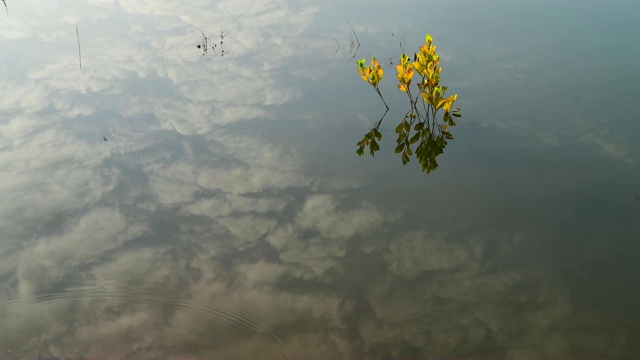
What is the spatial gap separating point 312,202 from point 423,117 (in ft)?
3.09

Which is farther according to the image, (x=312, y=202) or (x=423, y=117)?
(x=423, y=117)

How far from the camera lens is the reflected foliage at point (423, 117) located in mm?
3107

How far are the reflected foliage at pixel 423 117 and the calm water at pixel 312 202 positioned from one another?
61 millimetres

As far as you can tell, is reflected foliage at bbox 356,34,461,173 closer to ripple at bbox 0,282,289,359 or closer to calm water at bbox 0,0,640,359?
calm water at bbox 0,0,640,359

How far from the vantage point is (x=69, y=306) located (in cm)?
227

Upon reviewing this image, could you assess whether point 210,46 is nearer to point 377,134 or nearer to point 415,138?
point 377,134

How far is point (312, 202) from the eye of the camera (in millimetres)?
2793

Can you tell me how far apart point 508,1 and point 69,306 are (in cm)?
431

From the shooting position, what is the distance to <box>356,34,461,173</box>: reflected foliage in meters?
3.11

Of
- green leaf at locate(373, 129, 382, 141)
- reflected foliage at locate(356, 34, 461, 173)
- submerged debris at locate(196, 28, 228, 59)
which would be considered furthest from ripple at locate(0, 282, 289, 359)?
submerged debris at locate(196, 28, 228, 59)

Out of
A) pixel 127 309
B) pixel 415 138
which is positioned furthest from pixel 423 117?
pixel 127 309

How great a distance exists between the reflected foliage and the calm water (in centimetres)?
6

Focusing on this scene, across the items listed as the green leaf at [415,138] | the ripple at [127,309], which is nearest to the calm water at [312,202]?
the ripple at [127,309]

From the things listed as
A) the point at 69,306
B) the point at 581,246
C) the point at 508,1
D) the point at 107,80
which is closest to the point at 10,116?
the point at 107,80
